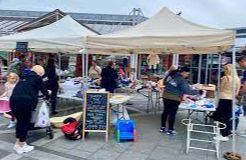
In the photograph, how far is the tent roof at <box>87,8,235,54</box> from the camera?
18.4ft

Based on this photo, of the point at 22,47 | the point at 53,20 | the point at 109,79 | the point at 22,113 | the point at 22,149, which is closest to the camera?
the point at 22,113

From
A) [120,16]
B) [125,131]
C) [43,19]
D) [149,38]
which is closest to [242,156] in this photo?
[125,131]

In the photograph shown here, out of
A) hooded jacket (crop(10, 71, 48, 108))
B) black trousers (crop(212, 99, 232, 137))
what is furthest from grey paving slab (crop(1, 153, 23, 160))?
black trousers (crop(212, 99, 232, 137))

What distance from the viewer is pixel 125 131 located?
20.9 ft

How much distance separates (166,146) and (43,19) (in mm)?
14676

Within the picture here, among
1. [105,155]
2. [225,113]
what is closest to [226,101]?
[225,113]

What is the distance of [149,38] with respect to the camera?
6.14m

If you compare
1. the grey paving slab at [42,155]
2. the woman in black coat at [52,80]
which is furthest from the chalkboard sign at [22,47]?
the grey paving slab at [42,155]

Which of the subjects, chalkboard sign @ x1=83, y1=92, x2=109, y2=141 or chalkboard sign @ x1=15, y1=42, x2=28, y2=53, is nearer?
chalkboard sign @ x1=83, y1=92, x2=109, y2=141

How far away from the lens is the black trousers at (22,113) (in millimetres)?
5238

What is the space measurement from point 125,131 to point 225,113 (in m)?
2.20

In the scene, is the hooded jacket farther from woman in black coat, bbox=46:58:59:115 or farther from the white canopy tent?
woman in black coat, bbox=46:58:59:115

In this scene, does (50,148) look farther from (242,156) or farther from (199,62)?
(199,62)

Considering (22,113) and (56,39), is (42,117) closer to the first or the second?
(22,113)
